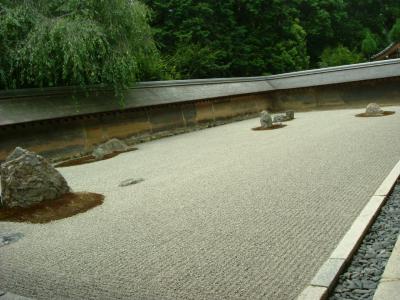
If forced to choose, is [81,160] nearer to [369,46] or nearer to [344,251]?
[344,251]

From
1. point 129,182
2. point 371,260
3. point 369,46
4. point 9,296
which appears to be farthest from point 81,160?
point 369,46

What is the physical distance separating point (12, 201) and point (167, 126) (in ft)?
26.0

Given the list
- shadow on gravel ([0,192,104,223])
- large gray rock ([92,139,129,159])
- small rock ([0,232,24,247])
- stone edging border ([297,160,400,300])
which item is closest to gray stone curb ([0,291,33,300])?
small rock ([0,232,24,247])

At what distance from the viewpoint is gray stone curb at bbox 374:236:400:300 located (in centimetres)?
212

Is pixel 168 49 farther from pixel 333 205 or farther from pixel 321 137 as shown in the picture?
pixel 333 205

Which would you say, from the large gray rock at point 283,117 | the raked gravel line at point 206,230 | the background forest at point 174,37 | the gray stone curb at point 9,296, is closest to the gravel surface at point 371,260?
the raked gravel line at point 206,230

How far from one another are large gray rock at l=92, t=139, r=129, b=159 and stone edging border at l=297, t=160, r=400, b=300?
22.1 feet

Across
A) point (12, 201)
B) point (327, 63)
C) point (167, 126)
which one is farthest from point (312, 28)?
point (12, 201)

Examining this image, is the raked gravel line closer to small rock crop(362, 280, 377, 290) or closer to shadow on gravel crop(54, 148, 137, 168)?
small rock crop(362, 280, 377, 290)

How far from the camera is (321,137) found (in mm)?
8219

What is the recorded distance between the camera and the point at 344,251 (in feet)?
8.74

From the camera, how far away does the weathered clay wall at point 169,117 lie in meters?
8.88

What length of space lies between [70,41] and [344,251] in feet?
25.9

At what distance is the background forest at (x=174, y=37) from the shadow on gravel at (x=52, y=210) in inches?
184
